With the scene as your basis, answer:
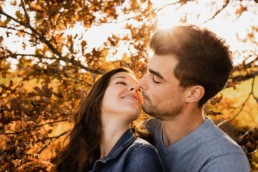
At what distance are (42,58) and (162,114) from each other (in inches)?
68.9

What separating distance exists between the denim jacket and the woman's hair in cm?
29

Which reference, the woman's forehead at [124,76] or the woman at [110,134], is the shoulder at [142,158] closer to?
the woman at [110,134]

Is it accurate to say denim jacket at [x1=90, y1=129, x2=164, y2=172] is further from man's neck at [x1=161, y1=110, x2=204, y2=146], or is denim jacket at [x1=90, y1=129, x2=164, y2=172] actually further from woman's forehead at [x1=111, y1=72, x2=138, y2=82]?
woman's forehead at [x1=111, y1=72, x2=138, y2=82]

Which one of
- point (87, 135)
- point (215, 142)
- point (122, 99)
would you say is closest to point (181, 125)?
point (215, 142)

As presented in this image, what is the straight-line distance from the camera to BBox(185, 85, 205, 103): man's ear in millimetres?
2701

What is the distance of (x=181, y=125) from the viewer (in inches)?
104

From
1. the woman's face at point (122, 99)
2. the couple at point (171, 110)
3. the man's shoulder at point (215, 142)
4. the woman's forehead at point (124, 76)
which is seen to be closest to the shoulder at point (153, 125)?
the couple at point (171, 110)

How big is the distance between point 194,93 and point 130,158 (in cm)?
65

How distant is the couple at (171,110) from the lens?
2.42 m

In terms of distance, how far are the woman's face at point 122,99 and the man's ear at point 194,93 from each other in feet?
1.28

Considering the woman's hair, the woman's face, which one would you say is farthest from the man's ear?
the woman's hair

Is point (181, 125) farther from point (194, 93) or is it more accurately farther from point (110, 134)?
point (110, 134)

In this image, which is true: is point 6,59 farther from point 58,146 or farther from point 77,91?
point 58,146

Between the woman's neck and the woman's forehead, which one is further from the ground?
the woman's forehead
